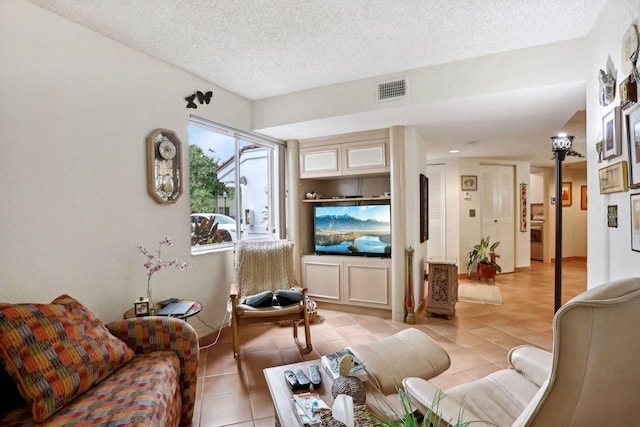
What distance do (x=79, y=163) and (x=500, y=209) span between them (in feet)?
21.3

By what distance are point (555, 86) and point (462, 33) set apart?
888 millimetres

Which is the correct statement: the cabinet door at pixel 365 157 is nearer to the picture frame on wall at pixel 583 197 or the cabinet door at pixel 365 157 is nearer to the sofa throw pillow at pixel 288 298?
the sofa throw pillow at pixel 288 298

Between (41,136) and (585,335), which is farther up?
(41,136)

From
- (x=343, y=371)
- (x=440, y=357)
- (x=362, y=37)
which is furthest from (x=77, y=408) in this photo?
(x=362, y=37)

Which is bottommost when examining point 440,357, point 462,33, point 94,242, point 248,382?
point 248,382

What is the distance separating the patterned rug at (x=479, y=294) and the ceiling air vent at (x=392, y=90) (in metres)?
2.96

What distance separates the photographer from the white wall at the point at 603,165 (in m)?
1.69

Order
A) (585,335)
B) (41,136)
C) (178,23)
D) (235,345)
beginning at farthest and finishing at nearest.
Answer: (235,345)
(178,23)
(41,136)
(585,335)

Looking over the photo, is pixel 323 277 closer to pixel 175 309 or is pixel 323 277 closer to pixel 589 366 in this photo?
pixel 175 309

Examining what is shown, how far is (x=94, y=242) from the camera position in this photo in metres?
2.28

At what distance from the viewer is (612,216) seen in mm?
1852

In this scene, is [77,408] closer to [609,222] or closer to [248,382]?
[248,382]

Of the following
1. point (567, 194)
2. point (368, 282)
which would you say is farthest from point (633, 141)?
point (567, 194)

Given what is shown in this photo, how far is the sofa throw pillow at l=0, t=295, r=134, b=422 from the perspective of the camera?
52.1 inches
